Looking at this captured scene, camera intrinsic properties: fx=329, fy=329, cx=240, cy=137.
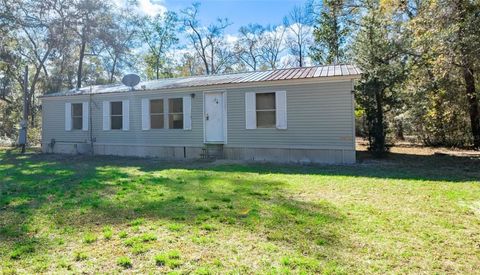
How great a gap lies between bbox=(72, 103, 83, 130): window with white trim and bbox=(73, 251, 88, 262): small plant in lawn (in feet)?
36.1

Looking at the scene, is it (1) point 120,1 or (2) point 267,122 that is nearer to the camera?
(2) point 267,122

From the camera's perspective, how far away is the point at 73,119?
1303 centimetres

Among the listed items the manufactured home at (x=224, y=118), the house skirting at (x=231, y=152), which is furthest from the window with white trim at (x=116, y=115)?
the house skirting at (x=231, y=152)

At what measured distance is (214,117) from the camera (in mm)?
10438

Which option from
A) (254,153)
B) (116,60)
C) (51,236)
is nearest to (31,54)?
(116,60)

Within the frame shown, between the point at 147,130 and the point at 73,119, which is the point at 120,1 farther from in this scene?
the point at 147,130

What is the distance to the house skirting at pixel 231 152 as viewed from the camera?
29.6 ft

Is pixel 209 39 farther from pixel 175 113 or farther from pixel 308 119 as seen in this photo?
pixel 308 119

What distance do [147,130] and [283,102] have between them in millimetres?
4963

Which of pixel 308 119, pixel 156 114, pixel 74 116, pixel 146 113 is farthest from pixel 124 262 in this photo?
pixel 74 116

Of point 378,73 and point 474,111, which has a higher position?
point 378,73

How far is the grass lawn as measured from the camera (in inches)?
111

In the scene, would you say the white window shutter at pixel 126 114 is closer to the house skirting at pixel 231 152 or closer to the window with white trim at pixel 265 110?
the house skirting at pixel 231 152

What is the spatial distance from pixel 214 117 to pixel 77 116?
20.1 ft
